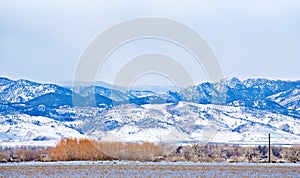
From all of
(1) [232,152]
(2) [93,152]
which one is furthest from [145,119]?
(2) [93,152]

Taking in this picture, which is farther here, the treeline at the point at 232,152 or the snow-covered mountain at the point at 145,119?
the snow-covered mountain at the point at 145,119

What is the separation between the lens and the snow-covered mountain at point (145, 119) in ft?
433

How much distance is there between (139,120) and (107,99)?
135ft

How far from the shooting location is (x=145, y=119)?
5581 inches

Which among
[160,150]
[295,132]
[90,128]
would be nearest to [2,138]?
[90,128]

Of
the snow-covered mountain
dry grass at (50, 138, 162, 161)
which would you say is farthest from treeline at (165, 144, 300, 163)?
the snow-covered mountain

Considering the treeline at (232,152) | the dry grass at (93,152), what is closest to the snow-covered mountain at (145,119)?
the treeline at (232,152)

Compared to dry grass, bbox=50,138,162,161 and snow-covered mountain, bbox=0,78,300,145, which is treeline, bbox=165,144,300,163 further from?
snow-covered mountain, bbox=0,78,300,145

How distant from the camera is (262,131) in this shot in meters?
148

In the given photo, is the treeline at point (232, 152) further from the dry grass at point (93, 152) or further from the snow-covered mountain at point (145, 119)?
the snow-covered mountain at point (145, 119)

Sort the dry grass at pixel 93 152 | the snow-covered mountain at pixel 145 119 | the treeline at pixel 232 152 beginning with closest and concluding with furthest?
the dry grass at pixel 93 152 < the treeline at pixel 232 152 < the snow-covered mountain at pixel 145 119

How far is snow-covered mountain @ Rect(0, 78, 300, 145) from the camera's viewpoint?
132 metres

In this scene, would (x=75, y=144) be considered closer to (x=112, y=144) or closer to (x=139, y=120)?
(x=112, y=144)

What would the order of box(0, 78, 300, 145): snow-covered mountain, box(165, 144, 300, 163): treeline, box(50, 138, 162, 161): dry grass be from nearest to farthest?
box(50, 138, 162, 161): dry grass → box(165, 144, 300, 163): treeline → box(0, 78, 300, 145): snow-covered mountain
